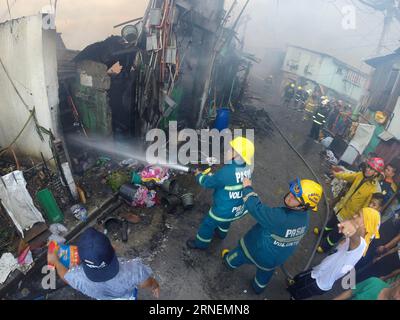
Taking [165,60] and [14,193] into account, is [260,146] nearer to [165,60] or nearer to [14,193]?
[165,60]

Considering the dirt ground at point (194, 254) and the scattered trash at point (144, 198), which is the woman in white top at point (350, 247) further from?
the scattered trash at point (144, 198)

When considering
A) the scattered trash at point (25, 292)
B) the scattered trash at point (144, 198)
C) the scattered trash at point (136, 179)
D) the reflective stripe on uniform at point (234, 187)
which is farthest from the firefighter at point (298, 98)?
the scattered trash at point (25, 292)

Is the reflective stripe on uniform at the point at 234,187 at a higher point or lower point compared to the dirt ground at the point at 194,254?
higher

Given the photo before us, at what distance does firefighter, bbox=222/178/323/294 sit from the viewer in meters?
3.24

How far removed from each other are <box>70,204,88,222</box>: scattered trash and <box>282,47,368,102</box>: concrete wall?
27701 millimetres

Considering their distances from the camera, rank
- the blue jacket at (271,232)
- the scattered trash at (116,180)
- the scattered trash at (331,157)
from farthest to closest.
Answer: the scattered trash at (331,157) < the scattered trash at (116,180) < the blue jacket at (271,232)

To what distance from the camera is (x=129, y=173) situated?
6.46m

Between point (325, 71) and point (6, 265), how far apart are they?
31.2 meters

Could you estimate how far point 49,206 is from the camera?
4715 mm

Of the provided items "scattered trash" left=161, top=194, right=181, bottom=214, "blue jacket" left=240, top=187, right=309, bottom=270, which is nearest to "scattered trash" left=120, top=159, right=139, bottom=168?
"scattered trash" left=161, top=194, right=181, bottom=214

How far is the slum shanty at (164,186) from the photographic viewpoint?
3.42m

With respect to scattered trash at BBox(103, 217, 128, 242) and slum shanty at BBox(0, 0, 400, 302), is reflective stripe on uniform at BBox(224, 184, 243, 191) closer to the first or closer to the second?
slum shanty at BBox(0, 0, 400, 302)

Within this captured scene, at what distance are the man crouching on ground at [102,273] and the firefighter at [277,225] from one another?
5.10ft
